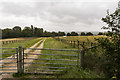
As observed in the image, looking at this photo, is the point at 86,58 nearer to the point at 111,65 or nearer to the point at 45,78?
the point at 111,65

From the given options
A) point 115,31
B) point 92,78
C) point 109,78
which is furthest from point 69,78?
point 115,31

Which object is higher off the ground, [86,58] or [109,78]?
[86,58]

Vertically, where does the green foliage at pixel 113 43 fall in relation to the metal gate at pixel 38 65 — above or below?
above

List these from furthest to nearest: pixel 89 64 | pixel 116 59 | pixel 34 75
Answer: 1. pixel 89 64
2. pixel 34 75
3. pixel 116 59

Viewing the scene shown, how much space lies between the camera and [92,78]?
3.87 m

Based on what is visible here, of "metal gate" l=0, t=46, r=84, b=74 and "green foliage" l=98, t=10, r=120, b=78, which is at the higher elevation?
"green foliage" l=98, t=10, r=120, b=78

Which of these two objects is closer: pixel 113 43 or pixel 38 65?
pixel 113 43

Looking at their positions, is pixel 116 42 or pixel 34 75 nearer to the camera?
pixel 116 42

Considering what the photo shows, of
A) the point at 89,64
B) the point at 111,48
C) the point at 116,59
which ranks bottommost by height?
the point at 89,64

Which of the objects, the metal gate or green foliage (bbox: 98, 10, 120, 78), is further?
the metal gate

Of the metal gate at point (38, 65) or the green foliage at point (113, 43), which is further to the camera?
the metal gate at point (38, 65)

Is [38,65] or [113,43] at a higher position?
[113,43]

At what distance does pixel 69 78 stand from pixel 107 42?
7.63 ft

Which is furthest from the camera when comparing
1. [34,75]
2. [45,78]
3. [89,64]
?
[89,64]
